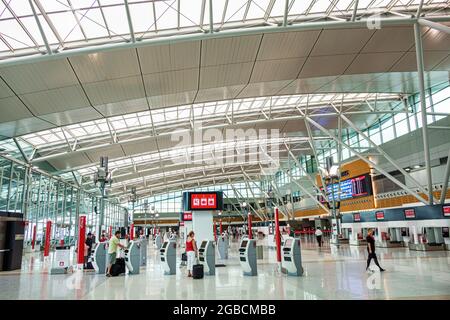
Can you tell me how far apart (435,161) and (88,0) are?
24.6 m

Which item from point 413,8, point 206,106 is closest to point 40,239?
point 206,106

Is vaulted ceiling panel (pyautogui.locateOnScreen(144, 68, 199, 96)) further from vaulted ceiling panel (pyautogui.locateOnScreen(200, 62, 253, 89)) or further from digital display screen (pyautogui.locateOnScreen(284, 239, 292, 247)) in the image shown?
digital display screen (pyautogui.locateOnScreen(284, 239, 292, 247))

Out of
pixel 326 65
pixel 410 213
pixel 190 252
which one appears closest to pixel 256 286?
pixel 190 252

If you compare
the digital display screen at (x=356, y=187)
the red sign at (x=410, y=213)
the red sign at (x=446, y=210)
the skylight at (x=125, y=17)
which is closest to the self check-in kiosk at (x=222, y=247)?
the red sign at (x=410, y=213)

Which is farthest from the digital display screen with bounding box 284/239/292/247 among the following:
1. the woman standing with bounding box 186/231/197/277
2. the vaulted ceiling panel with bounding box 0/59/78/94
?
the vaulted ceiling panel with bounding box 0/59/78/94

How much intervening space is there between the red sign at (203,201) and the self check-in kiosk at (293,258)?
14.0ft

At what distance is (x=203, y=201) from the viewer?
50.6ft

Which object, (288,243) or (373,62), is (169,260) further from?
(373,62)

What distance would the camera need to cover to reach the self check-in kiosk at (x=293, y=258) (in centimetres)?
1192

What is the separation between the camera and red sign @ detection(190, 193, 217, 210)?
50.3 feet

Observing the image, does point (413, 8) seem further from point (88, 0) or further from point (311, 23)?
point (88, 0)

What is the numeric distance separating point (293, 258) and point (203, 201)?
5.06m

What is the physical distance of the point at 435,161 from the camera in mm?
24984

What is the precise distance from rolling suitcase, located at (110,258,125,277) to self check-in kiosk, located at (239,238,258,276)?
4.92 m
